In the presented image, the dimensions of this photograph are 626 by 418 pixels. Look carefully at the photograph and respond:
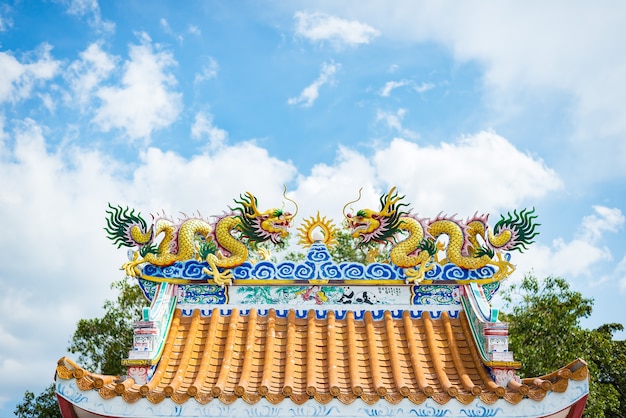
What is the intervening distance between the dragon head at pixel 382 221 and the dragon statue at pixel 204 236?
884 mm

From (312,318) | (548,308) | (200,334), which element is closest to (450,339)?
(312,318)

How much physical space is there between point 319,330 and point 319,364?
0.61m

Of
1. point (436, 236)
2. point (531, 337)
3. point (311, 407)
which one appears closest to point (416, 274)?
point (436, 236)

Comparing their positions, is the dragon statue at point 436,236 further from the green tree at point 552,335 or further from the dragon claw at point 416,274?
the green tree at point 552,335

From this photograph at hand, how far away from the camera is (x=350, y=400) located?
6.57 metres

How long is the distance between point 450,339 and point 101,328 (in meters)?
11.3

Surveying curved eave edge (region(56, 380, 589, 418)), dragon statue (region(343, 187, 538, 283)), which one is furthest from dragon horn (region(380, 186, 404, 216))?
curved eave edge (region(56, 380, 589, 418))

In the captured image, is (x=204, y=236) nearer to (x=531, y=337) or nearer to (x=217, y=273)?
(x=217, y=273)

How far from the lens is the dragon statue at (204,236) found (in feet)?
27.2

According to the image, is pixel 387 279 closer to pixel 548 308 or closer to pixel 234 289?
pixel 234 289

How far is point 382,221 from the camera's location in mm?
8633

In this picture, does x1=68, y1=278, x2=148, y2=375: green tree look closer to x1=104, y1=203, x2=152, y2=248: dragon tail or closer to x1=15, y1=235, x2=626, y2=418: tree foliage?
x1=15, y1=235, x2=626, y2=418: tree foliage

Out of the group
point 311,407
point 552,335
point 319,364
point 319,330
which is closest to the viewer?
point 311,407

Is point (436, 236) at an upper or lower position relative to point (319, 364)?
upper
